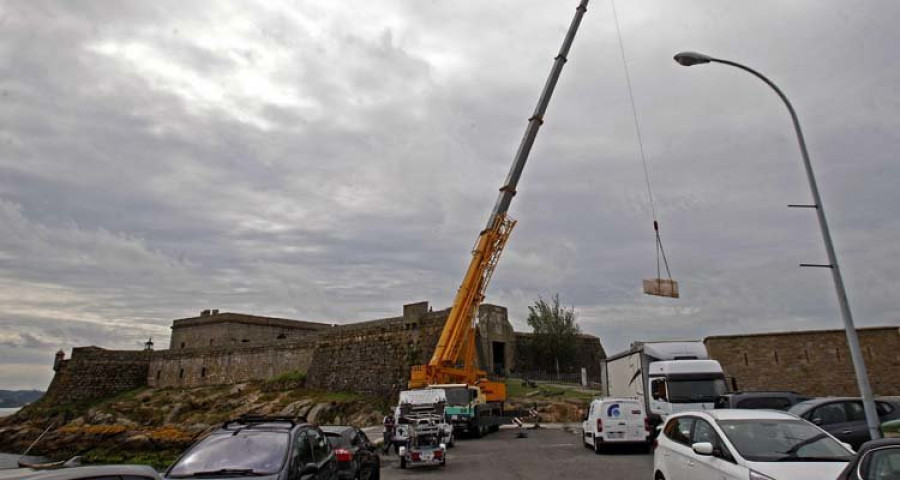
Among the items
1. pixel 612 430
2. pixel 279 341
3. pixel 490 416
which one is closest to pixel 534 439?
pixel 490 416

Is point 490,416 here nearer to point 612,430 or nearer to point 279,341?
point 612,430

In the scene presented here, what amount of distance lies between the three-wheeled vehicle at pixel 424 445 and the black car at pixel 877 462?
11278mm

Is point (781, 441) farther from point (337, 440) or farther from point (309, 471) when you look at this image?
point (337, 440)

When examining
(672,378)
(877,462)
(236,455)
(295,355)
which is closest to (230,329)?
(295,355)

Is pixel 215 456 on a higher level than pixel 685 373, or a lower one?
lower

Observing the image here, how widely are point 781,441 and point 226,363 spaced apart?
47.8 m

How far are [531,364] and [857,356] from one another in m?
40.5

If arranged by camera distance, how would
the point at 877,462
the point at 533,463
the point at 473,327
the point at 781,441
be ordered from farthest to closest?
1. the point at 473,327
2. the point at 533,463
3. the point at 781,441
4. the point at 877,462

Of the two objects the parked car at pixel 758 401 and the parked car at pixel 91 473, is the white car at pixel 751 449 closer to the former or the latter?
the parked car at pixel 91 473

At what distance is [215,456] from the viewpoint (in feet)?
22.2

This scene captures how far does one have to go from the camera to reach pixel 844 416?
511 inches

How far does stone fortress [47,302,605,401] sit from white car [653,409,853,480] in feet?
87.0

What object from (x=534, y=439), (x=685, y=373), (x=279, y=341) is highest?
(x=279, y=341)

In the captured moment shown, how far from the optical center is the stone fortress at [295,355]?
35469 mm
